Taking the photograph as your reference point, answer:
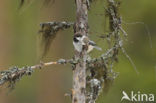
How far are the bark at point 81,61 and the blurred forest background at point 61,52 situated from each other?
2996mm

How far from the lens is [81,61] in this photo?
2486 mm

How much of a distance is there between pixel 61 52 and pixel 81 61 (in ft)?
12.8

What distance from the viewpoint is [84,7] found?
2498mm

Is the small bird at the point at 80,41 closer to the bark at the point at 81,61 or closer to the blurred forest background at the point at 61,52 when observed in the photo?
the bark at the point at 81,61

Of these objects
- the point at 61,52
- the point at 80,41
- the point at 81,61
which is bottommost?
the point at 61,52

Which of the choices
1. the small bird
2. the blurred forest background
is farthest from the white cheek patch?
the blurred forest background

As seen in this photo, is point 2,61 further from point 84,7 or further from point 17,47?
point 84,7

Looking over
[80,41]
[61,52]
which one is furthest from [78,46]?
[61,52]

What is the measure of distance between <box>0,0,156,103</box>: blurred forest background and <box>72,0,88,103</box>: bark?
3.00m

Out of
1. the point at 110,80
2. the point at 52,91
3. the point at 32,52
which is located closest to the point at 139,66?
the point at 52,91

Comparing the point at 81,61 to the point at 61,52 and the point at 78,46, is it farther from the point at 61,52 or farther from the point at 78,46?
the point at 61,52

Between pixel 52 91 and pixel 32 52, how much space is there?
3.81ft

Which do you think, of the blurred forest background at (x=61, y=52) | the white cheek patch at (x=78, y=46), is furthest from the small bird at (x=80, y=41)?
the blurred forest background at (x=61, y=52)

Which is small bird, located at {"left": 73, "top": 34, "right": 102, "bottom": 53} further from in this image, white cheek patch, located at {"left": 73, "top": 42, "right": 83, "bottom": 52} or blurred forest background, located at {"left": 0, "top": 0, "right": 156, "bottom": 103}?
blurred forest background, located at {"left": 0, "top": 0, "right": 156, "bottom": 103}
